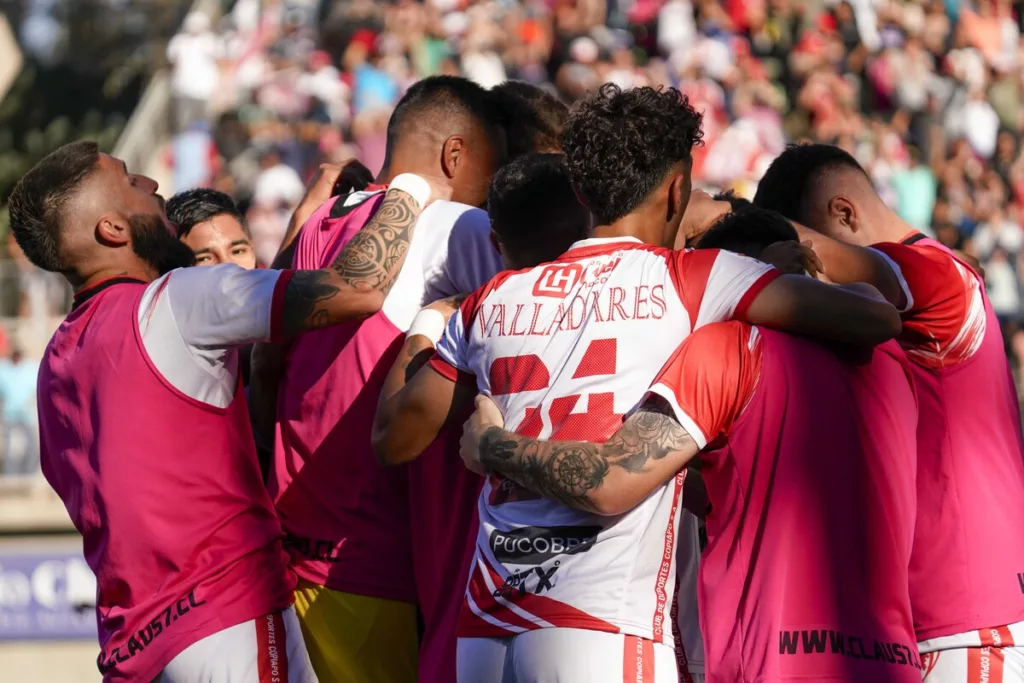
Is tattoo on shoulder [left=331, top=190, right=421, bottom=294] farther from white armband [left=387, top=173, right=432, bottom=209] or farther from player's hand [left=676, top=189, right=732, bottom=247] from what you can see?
player's hand [left=676, top=189, right=732, bottom=247]

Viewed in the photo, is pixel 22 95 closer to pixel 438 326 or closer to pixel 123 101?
pixel 123 101

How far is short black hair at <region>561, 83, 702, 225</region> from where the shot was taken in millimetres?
3475

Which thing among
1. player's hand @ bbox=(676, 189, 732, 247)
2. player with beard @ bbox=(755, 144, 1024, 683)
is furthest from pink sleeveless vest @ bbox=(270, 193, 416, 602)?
player with beard @ bbox=(755, 144, 1024, 683)

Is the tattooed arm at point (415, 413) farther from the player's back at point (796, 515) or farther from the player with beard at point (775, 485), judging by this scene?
the player's back at point (796, 515)

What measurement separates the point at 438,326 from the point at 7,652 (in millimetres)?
8095

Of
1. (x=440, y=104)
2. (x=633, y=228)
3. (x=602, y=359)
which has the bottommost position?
(x=602, y=359)

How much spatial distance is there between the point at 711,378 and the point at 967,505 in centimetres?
108

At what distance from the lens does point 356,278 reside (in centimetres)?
396

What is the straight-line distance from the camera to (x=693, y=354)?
10.8ft

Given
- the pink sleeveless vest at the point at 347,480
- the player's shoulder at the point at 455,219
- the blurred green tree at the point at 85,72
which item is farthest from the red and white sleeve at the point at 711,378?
the blurred green tree at the point at 85,72

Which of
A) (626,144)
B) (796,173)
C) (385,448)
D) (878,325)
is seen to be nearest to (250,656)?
(385,448)

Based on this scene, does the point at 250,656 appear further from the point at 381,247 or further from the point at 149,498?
the point at 381,247

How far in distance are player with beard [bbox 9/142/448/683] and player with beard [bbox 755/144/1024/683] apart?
57.8 inches

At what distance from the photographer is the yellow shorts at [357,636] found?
4324mm
